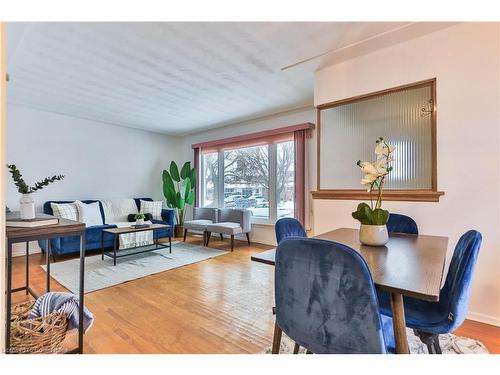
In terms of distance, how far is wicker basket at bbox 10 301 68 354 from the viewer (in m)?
1.35

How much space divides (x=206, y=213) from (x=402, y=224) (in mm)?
3885

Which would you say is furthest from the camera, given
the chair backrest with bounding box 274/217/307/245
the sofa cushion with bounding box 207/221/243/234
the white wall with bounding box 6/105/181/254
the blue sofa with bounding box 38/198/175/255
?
the sofa cushion with bounding box 207/221/243/234

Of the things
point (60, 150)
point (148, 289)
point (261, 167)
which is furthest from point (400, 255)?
point (60, 150)

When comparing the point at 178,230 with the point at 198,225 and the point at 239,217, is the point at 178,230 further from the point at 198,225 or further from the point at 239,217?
the point at 239,217

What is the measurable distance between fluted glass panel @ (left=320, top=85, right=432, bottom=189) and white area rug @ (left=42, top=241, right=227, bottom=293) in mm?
2281

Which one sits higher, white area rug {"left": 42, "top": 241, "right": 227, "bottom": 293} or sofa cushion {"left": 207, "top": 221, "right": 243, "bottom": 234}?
sofa cushion {"left": 207, "top": 221, "right": 243, "bottom": 234}

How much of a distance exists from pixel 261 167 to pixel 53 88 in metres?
3.33

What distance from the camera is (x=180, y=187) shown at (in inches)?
234

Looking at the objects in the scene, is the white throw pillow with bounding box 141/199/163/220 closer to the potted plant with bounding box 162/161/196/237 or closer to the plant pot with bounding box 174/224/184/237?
the potted plant with bounding box 162/161/196/237

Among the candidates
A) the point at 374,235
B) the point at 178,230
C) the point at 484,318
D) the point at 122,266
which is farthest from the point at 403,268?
the point at 178,230

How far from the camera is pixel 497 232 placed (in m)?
2.01

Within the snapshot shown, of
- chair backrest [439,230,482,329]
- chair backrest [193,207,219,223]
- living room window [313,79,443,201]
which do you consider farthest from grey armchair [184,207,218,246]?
chair backrest [439,230,482,329]

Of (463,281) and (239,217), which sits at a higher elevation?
(463,281)
